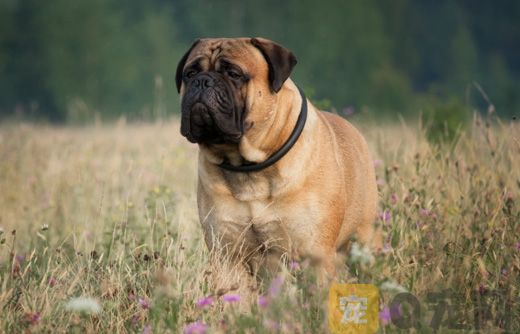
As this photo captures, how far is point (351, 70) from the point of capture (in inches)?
1750

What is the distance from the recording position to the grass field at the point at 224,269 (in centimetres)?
358

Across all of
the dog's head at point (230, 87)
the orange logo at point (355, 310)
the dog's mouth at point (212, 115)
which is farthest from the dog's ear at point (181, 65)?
the orange logo at point (355, 310)

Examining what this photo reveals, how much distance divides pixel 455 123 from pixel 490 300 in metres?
6.25

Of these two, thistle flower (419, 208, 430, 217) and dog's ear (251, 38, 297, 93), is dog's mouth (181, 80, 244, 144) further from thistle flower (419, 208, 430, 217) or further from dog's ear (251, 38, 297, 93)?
thistle flower (419, 208, 430, 217)

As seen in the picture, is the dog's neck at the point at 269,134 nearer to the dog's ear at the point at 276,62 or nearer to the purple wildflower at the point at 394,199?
the dog's ear at the point at 276,62

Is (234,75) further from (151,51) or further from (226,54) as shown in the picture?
(151,51)

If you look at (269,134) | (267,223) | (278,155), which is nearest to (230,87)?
(269,134)

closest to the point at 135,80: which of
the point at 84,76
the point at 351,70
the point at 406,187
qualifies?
the point at 84,76

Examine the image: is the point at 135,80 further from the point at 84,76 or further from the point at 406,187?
the point at 406,187

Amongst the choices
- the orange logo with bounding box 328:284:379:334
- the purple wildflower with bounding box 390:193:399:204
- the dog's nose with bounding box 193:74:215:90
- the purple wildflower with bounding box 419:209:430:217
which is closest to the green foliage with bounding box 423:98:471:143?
the purple wildflower with bounding box 390:193:399:204

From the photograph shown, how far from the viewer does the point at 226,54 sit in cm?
470

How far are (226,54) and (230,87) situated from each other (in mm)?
233

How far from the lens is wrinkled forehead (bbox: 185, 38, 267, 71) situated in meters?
4.68

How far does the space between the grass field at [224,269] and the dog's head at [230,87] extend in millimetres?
742
